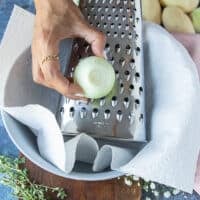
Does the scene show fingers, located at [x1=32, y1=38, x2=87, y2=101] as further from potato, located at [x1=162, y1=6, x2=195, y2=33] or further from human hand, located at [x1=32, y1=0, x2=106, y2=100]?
potato, located at [x1=162, y1=6, x2=195, y2=33]

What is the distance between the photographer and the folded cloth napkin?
1.69ft

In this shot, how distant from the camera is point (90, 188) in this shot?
577mm

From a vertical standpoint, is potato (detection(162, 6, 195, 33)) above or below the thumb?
above

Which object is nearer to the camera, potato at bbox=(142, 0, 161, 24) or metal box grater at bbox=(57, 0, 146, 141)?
metal box grater at bbox=(57, 0, 146, 141)

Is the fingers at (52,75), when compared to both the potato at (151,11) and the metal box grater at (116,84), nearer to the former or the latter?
the metal box grater at (116,84)

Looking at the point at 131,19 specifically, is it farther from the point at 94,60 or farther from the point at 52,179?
the point at 52,179

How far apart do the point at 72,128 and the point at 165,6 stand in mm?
308

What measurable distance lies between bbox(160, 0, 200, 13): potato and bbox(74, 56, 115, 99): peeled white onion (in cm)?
25

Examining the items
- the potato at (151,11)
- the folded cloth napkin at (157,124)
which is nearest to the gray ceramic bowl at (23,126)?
the folded cloth napkin at (157,124)

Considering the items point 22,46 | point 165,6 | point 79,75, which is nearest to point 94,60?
point 79,75

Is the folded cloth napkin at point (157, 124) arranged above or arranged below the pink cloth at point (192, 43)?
below

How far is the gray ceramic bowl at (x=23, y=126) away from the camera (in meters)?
0.53

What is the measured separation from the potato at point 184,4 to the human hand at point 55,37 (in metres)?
0.23

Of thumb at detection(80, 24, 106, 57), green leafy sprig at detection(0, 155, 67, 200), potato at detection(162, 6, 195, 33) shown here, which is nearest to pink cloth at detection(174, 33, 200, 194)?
potato at detection(162, 6, 195, 33)
